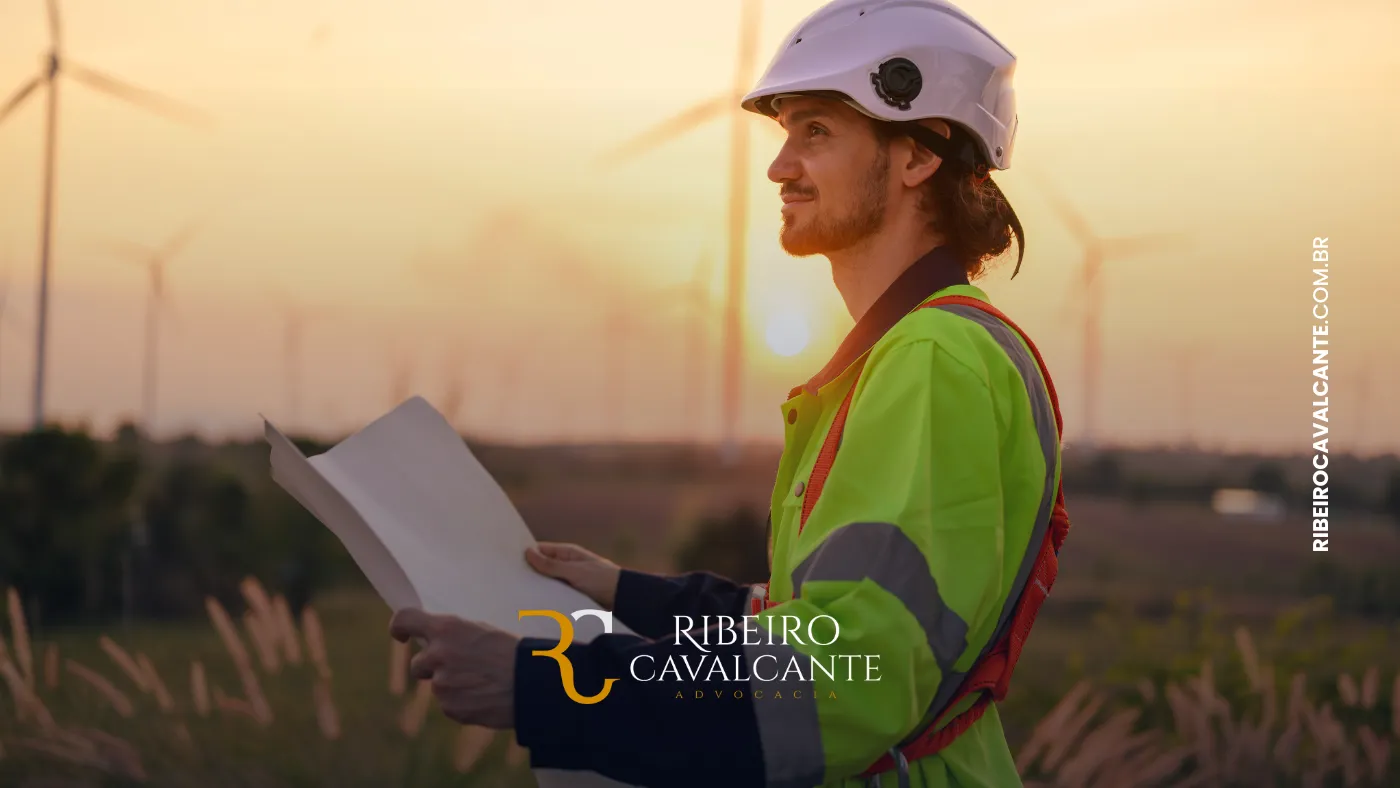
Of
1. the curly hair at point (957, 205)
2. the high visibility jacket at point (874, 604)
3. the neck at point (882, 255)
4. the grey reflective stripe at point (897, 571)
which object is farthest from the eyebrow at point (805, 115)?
the grey reflective stripe at point (897, 571)

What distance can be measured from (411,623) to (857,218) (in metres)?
1.37

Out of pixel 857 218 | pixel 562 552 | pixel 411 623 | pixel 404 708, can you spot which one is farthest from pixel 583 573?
pixel 404 708

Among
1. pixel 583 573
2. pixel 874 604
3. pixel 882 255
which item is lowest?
pixel 583 573

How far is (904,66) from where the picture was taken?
3.24 m

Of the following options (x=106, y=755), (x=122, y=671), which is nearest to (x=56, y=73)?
(x=122, y=671)

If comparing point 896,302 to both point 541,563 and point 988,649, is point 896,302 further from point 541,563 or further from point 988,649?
point 541,563

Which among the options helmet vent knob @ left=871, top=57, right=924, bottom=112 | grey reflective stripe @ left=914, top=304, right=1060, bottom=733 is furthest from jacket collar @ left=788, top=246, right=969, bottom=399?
helmet vent knob @ left=871, top=57, right=924, bottom=112

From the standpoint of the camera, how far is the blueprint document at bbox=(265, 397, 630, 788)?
310 centimetres

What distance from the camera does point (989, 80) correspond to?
3395mm

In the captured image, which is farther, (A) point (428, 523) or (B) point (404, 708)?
(B) point (404, 708)

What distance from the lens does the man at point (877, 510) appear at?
257 cm

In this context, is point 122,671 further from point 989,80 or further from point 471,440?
point 989,80

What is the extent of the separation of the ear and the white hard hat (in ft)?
0.07

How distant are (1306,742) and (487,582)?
652 cm
